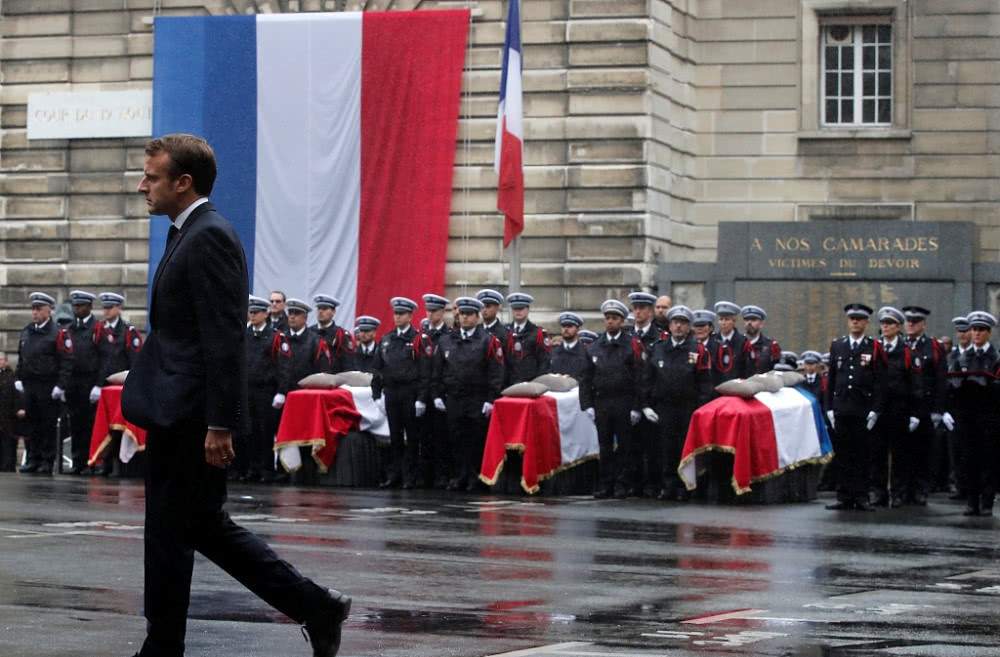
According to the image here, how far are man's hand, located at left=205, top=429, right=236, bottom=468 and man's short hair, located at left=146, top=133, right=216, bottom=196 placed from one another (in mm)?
908

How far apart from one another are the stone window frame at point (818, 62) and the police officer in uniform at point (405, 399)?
11668mm

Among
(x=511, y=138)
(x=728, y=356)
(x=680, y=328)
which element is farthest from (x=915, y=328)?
Result: (x=511, y=138)

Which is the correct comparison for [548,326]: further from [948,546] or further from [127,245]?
[948,546]

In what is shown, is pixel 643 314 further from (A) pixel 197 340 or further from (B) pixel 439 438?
(A) pixel 197 340

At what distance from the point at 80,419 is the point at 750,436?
825 centimetres

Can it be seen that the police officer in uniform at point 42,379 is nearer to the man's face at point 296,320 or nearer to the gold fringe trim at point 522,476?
the man's face at point 296,320

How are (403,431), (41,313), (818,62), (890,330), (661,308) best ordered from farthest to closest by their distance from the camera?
(818,62), (41,313), (661,308), (403,431), (890,330)

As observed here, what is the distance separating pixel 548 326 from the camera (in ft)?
94.6

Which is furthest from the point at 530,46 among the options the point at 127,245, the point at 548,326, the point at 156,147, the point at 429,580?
the point at 156,147

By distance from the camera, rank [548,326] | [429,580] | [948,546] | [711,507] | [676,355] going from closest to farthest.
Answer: [429,580] → [948,546] → [711,507] → [676,355] → [548,326]

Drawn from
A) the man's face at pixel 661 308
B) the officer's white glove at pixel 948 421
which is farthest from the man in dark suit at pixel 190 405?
the man's face at pixel 661 308

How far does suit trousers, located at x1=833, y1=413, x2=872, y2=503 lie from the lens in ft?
61.7

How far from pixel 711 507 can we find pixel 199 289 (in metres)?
11.8

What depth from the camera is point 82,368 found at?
23.4 meters
